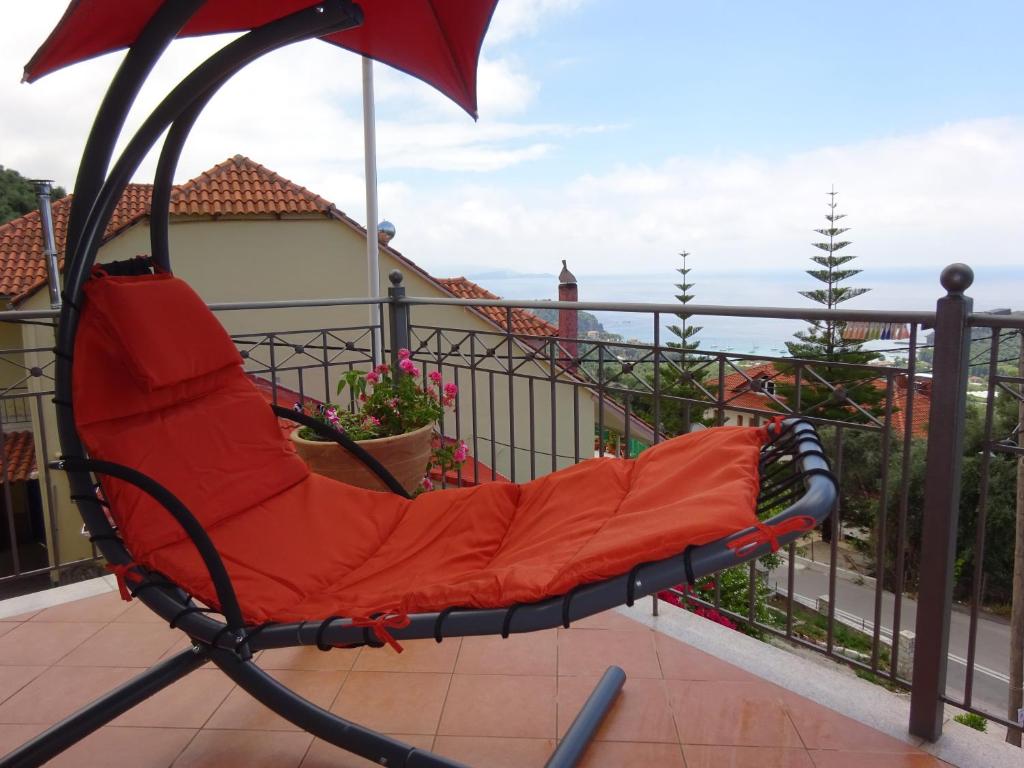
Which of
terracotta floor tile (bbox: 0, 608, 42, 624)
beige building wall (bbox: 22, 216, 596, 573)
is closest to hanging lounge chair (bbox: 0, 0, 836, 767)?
terracotta floor tile (bbox: 0, 608, 42, 624)

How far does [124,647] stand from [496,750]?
1253 mm

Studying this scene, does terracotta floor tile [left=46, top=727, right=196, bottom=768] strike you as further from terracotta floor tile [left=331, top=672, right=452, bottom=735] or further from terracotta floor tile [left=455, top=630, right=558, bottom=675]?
terracotta floor tile [left=455, top=630, right=558, bottom=675]

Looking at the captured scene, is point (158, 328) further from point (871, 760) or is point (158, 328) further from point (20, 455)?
point (20, 455)

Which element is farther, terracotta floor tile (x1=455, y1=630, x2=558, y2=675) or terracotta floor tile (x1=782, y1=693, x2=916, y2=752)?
terracotta floor tile (x1=455, y1=630, x2=558, y2=675)

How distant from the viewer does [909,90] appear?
2425 cm

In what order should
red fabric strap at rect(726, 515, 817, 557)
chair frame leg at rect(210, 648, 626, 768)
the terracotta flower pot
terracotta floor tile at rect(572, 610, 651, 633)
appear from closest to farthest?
1. red fabric strap at rect(726, 515, 817, 557)
2. chair frame leg at rect(210, 648, 626, 768)
3. terracotta floor tile at rect(572, 610, 651, 633)
4. the terracotta flower pot

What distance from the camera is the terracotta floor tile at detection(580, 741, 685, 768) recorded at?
5.30ft

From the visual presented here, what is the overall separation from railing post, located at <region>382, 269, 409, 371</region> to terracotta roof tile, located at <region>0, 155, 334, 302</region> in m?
8.93

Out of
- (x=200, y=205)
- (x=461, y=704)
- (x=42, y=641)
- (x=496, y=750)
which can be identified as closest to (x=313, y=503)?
(x=461, y=704)

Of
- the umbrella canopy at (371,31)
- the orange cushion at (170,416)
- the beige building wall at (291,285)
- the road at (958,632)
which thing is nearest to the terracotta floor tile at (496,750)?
the orange cushion at (170,416)

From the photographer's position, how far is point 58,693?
1.95 meters

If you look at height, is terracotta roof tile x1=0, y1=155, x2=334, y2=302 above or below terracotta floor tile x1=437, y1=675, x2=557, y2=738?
above

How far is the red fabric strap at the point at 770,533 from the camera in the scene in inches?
43.5

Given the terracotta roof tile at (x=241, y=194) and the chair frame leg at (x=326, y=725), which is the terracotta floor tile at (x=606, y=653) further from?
the terracotta roof tile at (x=241, y=194)
